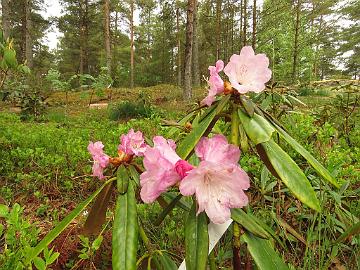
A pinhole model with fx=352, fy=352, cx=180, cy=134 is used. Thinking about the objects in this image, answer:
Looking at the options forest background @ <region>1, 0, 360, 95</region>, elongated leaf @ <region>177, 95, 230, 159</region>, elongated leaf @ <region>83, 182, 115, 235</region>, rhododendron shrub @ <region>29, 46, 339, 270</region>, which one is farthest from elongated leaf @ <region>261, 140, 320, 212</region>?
forest background @ <region>1, 0, 360, 95</region>

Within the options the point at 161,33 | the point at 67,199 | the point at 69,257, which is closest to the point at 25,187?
the point at 67,199

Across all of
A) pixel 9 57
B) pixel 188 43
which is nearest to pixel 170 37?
pixel 188 43

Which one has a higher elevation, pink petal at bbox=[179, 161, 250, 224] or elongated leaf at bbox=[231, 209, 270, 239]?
pink petal at bbox=[179, 161, 250, 224]

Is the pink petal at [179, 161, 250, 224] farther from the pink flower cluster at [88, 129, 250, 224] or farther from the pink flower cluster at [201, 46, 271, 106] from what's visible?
the pink flower cluster at [201, 46, 271, 106]

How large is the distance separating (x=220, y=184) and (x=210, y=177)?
26 millimetres

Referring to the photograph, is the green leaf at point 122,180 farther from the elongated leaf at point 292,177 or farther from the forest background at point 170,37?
the forest background at point 170,37

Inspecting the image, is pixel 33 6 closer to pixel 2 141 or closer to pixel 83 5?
pixel 83 5

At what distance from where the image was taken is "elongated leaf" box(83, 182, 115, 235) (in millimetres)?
927

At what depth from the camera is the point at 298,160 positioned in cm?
262

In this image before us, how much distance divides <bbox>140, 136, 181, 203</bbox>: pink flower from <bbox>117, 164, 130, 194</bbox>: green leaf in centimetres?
16

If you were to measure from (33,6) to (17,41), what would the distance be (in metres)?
2.95

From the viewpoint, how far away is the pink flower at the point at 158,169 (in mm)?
725

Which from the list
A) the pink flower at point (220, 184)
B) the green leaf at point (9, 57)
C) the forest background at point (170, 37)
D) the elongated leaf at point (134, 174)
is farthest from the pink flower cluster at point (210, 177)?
the forest background at point (170, 37)

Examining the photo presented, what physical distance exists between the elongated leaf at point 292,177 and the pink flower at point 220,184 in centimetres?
8
